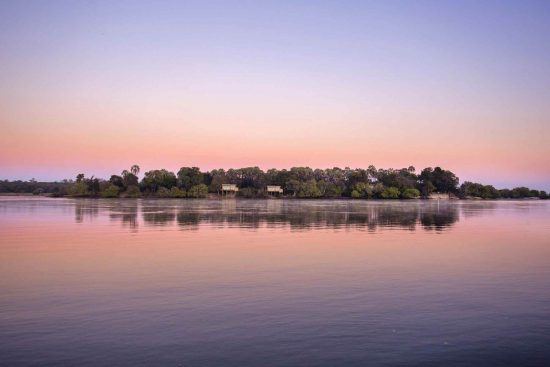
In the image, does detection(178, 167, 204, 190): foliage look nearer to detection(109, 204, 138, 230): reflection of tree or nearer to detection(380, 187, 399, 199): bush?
detection(380, 187, 399, 199): bush

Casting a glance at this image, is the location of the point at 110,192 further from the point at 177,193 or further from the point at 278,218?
the point at 278,218

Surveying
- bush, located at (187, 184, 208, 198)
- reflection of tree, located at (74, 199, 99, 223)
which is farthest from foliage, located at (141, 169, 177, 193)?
reflection of tree, located at (74, 199, 99, 223)

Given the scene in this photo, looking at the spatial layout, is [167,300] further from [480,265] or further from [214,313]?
[480,265]

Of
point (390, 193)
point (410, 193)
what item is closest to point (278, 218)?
point (390, 193)

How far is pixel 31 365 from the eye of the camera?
766 centimetres

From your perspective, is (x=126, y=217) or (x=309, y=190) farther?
(x=309, y=190)

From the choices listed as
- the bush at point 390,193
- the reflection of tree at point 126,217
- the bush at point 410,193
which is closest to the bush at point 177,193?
the bush at point 390,193

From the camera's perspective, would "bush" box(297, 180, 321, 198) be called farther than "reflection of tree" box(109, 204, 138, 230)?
Yes

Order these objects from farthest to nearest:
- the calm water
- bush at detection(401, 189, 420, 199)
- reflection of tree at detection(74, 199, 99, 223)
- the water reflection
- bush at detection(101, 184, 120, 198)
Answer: bush at detection(401, 189, 420, 199) → bush at detection(101, 184, 120, 198) → reflection of tree at detection(74, 199, 99, 223) → the water reflection → the calm water

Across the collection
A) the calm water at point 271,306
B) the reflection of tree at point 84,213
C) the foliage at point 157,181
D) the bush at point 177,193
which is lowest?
the calm water at point 271,306

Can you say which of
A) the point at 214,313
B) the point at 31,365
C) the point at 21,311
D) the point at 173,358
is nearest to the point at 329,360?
the point at 173,358

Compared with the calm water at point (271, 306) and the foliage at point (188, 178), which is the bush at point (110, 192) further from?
the calm water at point (271, 306)

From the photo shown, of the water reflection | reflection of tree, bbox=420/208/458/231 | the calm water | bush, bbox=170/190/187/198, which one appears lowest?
the calm water

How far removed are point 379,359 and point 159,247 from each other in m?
16.9
